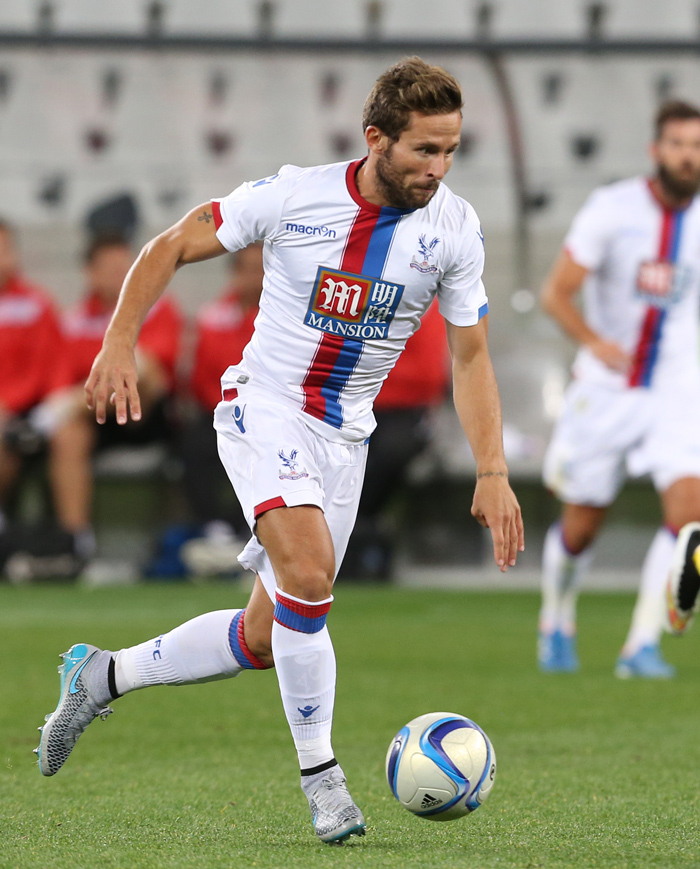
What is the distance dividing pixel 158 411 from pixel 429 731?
747cm

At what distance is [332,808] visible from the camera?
336cm

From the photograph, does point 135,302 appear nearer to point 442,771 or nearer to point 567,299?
point 442,771

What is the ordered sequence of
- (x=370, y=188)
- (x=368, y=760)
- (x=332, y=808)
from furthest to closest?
(x=368, y=760), (x=370, y=188), (x=332, y=808)

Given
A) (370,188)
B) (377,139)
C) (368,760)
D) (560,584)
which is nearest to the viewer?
(377,139)

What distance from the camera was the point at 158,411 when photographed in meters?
10.8

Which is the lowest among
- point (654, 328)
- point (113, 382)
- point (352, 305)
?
point (654, 328)

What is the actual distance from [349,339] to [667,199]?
342 cm

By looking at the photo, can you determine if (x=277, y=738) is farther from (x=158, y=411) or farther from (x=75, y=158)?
(x=75, y=158)

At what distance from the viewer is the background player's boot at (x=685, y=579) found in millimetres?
5367

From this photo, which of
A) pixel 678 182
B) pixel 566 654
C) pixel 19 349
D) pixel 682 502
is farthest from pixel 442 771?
pixel 19 349

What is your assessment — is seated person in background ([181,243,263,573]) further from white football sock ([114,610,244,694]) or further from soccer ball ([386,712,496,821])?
soccer ball ([386,712,496,821])

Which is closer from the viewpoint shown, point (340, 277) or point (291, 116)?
point (340, 277)

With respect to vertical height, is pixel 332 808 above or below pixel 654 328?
below

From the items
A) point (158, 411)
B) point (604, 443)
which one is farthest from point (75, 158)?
point (604, 443)
